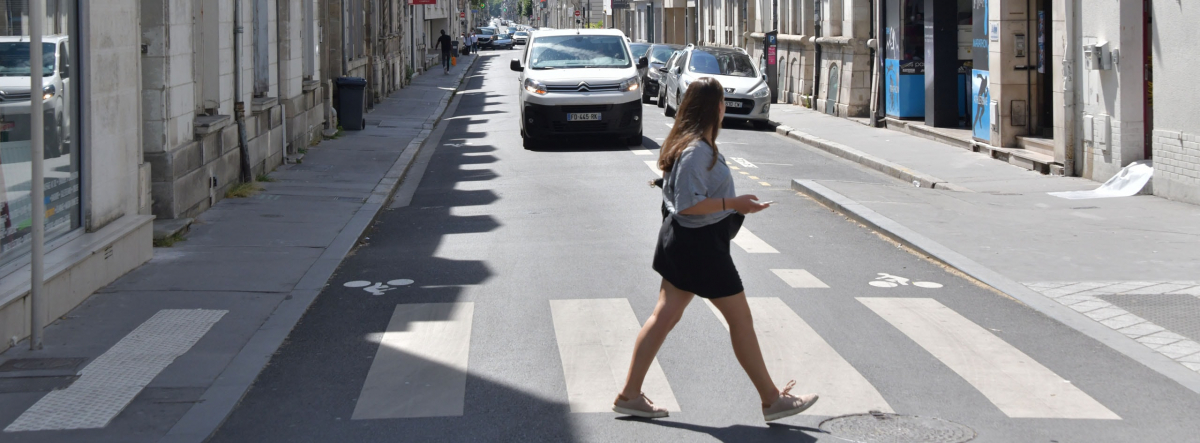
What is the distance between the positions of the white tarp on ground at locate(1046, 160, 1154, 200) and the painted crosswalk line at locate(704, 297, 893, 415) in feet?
23.4

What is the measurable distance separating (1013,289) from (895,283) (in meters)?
0.85

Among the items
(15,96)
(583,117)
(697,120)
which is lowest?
(697,120)

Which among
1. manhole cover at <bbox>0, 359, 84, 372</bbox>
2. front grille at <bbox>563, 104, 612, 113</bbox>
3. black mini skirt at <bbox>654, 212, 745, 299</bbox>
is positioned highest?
front grille at <bbox>563, 104, 612, 113</bbox>

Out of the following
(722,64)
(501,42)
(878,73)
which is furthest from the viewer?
(501,42)

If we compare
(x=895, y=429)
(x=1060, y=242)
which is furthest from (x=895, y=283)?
(x=895, y=429)

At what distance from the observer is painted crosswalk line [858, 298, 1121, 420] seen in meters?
5.84

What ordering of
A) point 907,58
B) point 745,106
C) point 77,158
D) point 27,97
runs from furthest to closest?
point 745,106
point 907,58
point 77,158
point 27,97

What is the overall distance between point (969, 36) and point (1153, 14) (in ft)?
26.8

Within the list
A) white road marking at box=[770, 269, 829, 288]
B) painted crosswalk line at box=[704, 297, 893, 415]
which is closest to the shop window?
painted crosswalk line at box=[704, 297, 893, 415]

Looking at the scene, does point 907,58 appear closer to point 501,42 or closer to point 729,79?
point 729,79

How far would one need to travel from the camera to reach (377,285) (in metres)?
9.09

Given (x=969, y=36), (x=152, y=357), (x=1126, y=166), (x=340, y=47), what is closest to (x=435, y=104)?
(x=340, y=47)

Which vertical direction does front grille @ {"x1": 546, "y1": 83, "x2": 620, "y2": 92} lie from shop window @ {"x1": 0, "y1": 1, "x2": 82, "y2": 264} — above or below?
above

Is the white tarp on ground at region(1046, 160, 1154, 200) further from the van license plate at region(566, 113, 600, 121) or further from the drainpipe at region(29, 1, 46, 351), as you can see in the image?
the drainpipe at region(29, 1, 46, 351)
